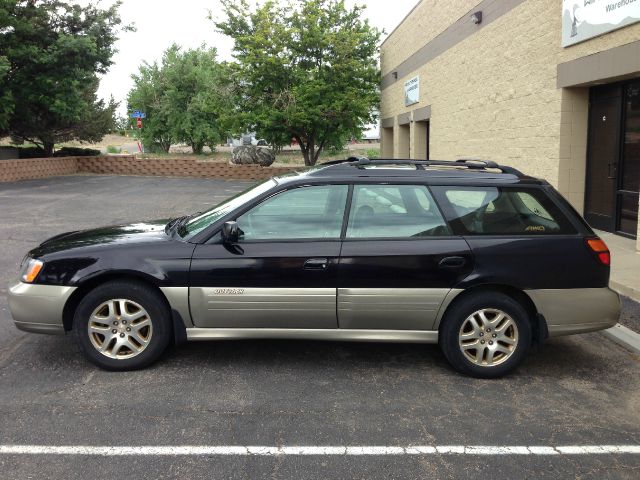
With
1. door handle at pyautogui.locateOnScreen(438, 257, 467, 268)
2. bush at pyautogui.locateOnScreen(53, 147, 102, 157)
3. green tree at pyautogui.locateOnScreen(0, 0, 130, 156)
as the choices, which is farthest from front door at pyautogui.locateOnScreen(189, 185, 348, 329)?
bush at pyautogui.locateOnScreen(53, 147, 102, 157)

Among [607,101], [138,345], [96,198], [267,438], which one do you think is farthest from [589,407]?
[96,198]

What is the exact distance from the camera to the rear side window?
4.60 m

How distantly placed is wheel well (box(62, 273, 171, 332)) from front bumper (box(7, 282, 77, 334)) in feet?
0.13

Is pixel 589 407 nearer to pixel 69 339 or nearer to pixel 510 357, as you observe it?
pixel 510 357

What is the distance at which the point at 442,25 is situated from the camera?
661 inches

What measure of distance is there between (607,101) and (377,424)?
8.36 meters

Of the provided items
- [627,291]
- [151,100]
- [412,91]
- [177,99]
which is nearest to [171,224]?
[627,291]

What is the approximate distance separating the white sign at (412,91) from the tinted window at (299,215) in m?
16.4

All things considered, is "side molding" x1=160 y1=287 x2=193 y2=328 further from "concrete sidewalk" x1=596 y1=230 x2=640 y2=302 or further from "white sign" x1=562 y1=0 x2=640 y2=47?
"white sign" x1=562 y1=0 x2=640 y2=47

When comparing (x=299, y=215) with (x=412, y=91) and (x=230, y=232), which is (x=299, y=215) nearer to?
(x=230, y=232)

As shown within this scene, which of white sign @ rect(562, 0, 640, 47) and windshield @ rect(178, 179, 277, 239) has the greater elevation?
white sign @ rect(562, 0, 640, 47)

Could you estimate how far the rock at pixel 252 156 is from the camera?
1217 inches

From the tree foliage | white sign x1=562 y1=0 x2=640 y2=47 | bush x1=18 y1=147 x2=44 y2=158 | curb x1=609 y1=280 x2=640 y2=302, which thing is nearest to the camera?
curb x1=609 y1=280 x2=640 y2=302

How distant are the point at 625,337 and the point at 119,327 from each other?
4.42 meters
